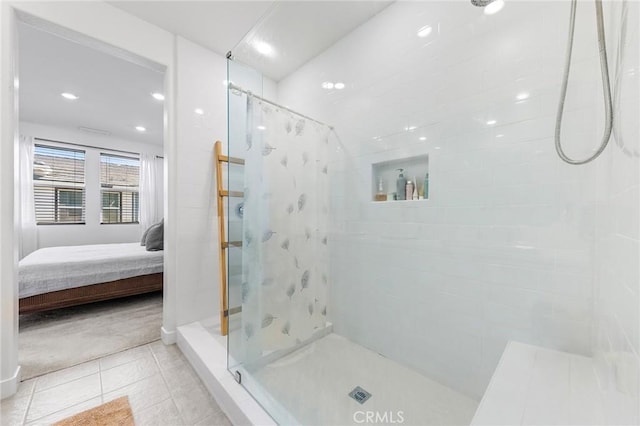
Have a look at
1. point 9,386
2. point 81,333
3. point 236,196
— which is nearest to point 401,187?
point 236,196

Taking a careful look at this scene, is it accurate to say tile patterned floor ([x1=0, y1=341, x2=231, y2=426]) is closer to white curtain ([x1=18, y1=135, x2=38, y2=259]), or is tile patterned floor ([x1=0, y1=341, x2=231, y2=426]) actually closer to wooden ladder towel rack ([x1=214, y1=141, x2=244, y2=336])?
wooden ladder towel rack ([x1=214, y1=141, x2=244, y2=336])

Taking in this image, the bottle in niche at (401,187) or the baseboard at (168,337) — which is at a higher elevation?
the bottle in niche at (401,187)

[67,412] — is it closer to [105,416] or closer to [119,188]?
[105,416]

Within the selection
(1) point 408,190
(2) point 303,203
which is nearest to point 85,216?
(2) point 303,203

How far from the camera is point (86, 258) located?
2756 millimetres

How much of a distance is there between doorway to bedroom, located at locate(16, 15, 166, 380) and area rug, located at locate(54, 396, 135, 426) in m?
0.65

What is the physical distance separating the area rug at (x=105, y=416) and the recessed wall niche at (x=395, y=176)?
190 cm

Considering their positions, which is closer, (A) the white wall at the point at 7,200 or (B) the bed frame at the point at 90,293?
(A) the white wall at the point at 7,200

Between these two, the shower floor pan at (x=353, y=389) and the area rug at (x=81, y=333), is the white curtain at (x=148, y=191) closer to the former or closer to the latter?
the area rug at (x=81, y=333)

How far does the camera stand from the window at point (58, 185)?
404 centimetres

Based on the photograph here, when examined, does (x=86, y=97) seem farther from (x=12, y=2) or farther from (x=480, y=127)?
(x=480, y=127)

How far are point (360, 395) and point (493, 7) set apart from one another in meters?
2.20

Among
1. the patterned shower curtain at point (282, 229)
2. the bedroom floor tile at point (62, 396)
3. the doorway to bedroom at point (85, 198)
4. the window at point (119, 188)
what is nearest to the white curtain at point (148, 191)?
the doorway to bedroom at point (85, 198)

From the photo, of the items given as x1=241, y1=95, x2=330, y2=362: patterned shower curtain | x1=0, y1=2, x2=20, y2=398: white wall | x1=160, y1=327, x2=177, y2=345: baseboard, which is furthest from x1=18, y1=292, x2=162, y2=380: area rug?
x1=241, y1=95, x2=330, y2=362: patterned shower curtain
